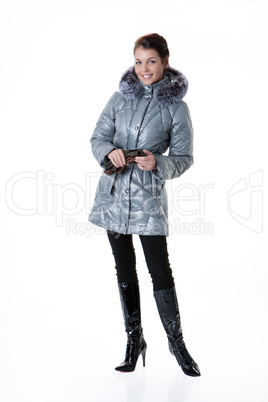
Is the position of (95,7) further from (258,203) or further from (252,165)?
(258,203)

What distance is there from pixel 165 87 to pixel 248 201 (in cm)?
235

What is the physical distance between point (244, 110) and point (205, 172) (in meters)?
0.69

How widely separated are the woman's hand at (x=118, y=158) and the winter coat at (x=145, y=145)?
0.05 m

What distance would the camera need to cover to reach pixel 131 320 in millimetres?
2953

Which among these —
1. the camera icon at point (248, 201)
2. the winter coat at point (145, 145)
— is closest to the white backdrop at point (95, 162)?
the camera icon at point (248, 201)

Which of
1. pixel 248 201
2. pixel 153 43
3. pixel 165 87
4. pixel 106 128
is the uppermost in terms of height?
pixel 153 43

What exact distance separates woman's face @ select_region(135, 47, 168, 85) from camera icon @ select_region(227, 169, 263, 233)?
217 cm

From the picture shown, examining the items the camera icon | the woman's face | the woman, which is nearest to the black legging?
the woman

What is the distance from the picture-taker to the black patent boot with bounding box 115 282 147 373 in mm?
2928

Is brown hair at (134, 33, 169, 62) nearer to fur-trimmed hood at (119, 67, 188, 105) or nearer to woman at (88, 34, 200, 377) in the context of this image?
woman at (88, 34, 200, 377)

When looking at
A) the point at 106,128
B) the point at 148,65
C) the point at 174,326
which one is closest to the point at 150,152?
the point at 106,128

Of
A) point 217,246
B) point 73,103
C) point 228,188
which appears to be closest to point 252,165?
point 228,188

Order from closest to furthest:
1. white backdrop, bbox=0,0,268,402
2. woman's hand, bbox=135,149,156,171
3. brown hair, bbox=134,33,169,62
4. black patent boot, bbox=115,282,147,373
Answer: woman's hand, bbox=135,149,156,171, brown hair, bbox=134,33,169,62, black patent boot, bbox=115,282,147,373, white backdrop, bbox=0,0,268,402

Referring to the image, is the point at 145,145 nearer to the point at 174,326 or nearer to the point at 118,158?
the point at 118,158
